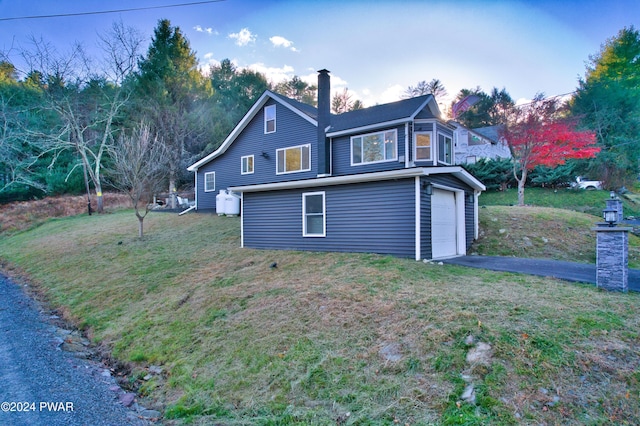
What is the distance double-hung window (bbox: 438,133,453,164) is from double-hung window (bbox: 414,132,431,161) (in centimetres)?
65

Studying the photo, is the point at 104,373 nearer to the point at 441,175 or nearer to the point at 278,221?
the point at 278,221

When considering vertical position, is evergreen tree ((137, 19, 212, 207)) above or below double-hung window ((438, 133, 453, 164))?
above

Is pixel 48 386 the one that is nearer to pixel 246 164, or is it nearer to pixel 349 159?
pixel 349 159

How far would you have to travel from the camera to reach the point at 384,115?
46.0 ft

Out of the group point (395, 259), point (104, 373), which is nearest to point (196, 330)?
point (104, 373)

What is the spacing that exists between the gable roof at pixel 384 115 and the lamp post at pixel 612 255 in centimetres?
806

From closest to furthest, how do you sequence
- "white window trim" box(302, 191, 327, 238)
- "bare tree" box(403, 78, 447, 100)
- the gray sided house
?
the gray sided house < "white window trim" box(302, 191, 327, 238) < "bare tree" box(403, 78, 447, 100)

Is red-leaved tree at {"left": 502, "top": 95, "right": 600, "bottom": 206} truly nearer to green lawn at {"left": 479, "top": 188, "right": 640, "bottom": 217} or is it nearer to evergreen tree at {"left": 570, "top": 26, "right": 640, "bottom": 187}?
green lawn at {"left": 479, "top": 188, "right": 640, "bottom": 217}

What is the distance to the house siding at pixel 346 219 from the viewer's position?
9.17m

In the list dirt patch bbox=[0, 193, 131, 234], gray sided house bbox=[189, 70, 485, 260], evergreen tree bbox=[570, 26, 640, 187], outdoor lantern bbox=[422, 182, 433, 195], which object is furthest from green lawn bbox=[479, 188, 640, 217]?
dirt patch bbox=[0, 193, 131, 234]

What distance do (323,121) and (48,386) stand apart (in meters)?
12.5

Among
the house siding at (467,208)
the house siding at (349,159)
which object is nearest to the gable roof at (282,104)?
the house siding at (349,159)

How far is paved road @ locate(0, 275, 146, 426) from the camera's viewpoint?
→ 3.84 metres

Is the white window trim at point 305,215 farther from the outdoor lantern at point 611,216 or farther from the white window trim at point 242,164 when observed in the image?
the white window trim at point 242,164
